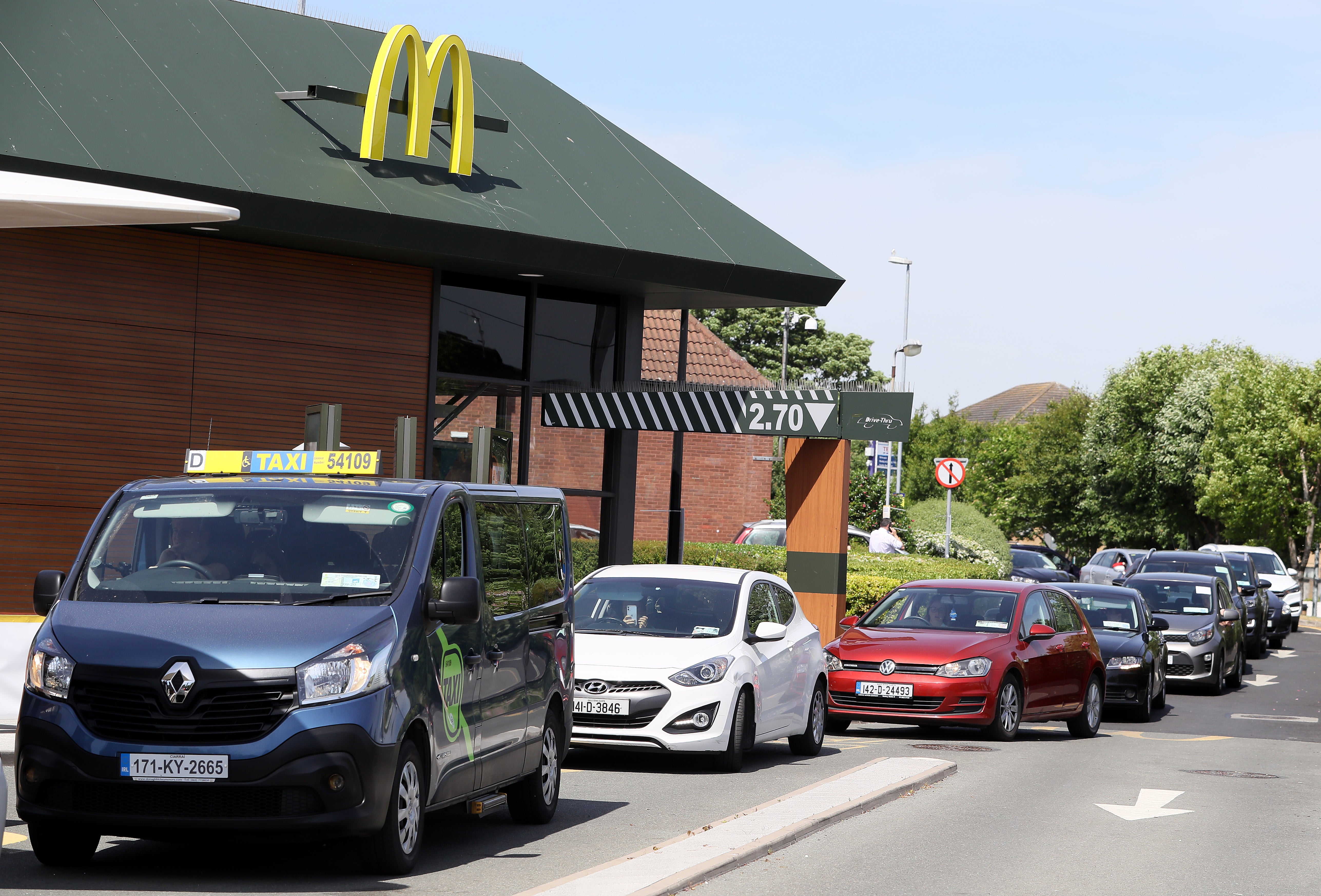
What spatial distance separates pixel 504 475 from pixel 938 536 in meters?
20.6

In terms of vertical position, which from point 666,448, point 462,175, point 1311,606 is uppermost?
point 462,175

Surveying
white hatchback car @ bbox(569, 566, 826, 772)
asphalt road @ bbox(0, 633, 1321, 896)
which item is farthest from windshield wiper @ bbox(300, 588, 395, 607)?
white hatchback car @ bbox(569, 566, 826, 772)

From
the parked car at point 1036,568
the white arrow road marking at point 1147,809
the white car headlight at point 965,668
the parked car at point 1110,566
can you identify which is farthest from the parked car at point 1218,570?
the white arrow road marking at point 1147,809

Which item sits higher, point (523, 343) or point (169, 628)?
point (523, 343)

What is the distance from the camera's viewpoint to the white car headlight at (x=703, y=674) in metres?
12.3

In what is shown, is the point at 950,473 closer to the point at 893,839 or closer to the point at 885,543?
the point at 885,543

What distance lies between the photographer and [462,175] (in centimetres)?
1902

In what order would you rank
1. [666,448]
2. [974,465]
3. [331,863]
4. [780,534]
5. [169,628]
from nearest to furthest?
1. [169,628]
2. [331,863]
3. [666,448]
4. [780,534]
5. [974,465]

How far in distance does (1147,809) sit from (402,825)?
245 inches

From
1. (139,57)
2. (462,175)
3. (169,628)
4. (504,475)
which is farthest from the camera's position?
(504,475)

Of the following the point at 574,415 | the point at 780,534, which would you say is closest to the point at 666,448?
the point at 780,534

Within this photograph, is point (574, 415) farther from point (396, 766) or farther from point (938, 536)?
point (938, 536)

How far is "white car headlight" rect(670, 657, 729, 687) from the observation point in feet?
40.3

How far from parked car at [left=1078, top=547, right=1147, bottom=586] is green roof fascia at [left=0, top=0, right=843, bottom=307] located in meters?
15.9
